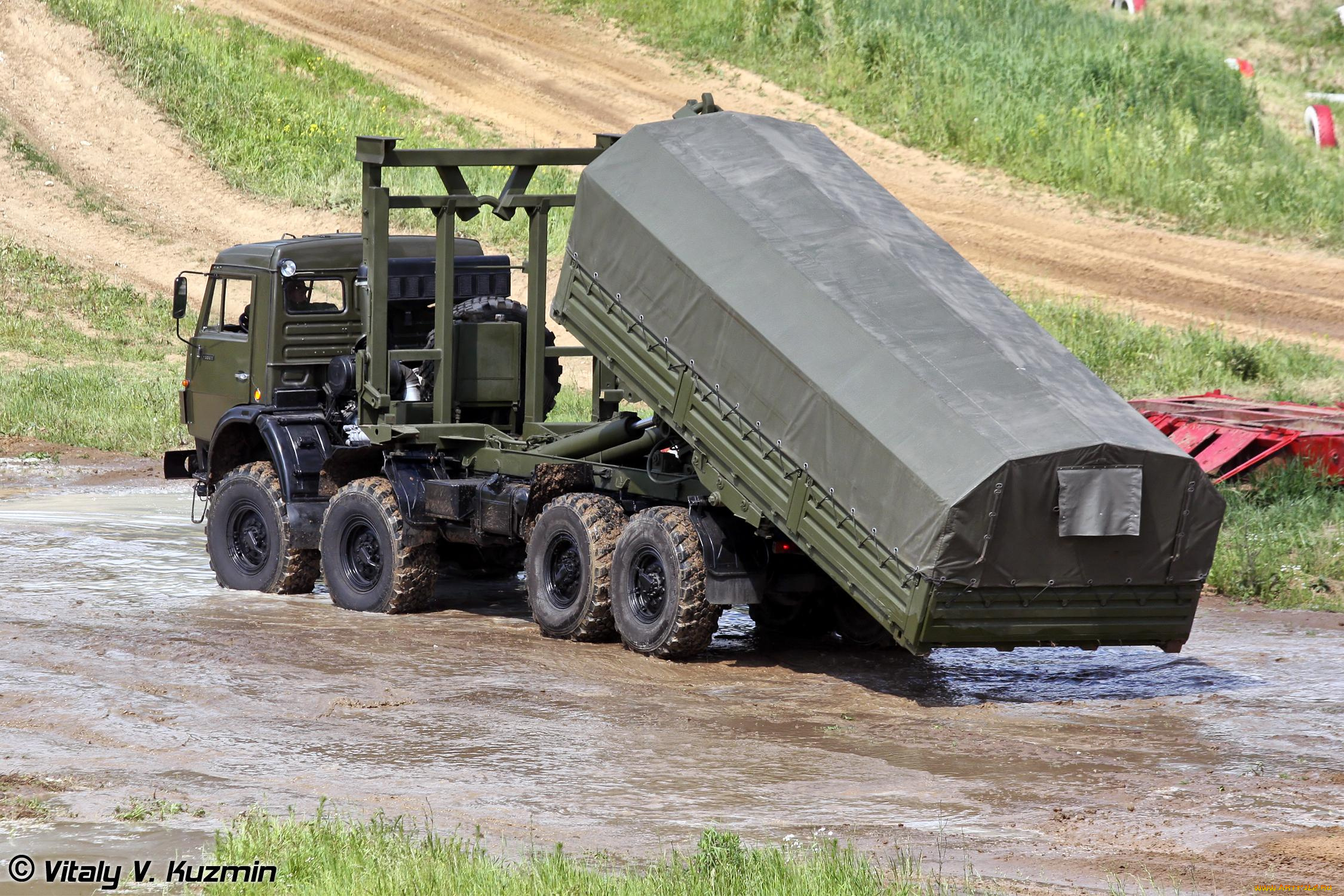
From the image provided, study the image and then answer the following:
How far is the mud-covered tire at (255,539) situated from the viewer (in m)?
14.6

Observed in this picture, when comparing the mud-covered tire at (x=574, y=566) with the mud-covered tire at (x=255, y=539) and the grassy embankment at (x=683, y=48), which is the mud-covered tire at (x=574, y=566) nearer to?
the mud-covered tire at (x=255, y=539)

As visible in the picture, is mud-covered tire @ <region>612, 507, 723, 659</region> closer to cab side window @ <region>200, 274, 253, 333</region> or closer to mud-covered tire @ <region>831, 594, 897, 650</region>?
mud-covered tire @ <region>831, 594, 897, 650</region>

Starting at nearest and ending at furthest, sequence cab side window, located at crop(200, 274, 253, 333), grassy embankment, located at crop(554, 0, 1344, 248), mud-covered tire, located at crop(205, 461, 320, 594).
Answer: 1. mud-covered tire, located at crop(205, 461, 320, 594)
2. cab side window, located at crop(200, 274, 253, 333)
3. grassy embankment, located at crop(554, 0, 1344, 248)

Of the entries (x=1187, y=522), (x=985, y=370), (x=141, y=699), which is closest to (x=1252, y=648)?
(x=1187, y=522)

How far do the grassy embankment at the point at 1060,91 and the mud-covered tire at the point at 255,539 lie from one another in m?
17.8

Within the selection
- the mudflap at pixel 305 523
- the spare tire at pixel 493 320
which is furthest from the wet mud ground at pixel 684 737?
the spare tire at pixel 493 320

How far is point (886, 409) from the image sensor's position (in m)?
10.4

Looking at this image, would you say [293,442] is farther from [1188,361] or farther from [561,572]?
[1188,361]

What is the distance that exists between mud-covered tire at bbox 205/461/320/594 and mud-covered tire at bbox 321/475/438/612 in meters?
0.36

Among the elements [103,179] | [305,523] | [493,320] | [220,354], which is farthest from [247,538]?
[103,179]

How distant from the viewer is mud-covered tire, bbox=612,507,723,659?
37.9 feet

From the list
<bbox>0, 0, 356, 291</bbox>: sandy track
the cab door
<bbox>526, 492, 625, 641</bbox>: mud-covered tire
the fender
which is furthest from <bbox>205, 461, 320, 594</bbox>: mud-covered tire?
<bbox>0, 0, 356, 291</bbox>: sandy track

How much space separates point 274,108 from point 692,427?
2330 cm

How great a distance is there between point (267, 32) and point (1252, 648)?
27.4 metres
